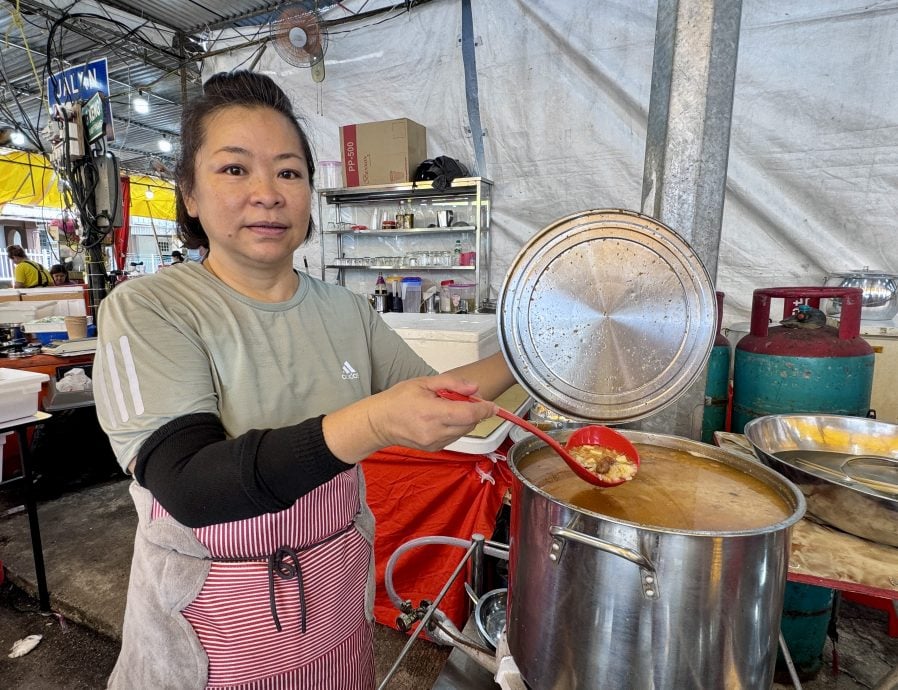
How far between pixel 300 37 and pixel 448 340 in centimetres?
341

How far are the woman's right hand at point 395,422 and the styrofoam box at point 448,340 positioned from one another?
48.1 inches

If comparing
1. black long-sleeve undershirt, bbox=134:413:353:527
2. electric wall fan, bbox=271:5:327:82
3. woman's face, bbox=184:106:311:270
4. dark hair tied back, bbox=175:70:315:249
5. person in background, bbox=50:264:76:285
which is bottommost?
black long-sleeve undershirt, bbox=134:413:353:527

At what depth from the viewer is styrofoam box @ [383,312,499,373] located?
79.7 inches

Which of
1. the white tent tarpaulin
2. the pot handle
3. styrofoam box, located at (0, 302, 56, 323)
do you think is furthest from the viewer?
styrofoam box, located at (0, 302, 56, 323)

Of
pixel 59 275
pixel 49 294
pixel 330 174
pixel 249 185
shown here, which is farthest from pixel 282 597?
pixel 59 275

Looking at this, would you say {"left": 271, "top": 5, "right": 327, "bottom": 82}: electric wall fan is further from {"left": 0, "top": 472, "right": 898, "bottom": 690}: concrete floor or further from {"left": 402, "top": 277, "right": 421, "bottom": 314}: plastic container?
{"left": 0, "top": 472, "right": 898, "bottom": 690}: concrete floor

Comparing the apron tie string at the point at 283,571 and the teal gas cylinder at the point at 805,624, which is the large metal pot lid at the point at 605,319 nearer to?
the apron tie string at the point at 283,571

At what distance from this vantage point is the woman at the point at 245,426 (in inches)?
29.6

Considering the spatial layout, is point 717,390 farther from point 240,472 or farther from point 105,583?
point 105,583

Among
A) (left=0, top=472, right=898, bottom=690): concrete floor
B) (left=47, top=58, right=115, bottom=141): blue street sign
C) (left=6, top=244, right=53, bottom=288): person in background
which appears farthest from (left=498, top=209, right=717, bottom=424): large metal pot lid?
(left=6, top=244, right=53, bottom=288): person in background

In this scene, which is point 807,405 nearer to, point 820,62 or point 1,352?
point 820,62

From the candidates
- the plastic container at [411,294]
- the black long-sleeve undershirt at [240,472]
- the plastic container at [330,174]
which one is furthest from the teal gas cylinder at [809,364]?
the plastic container at [330,174]

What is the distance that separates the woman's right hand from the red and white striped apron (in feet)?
1.18

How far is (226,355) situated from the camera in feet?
3.23
